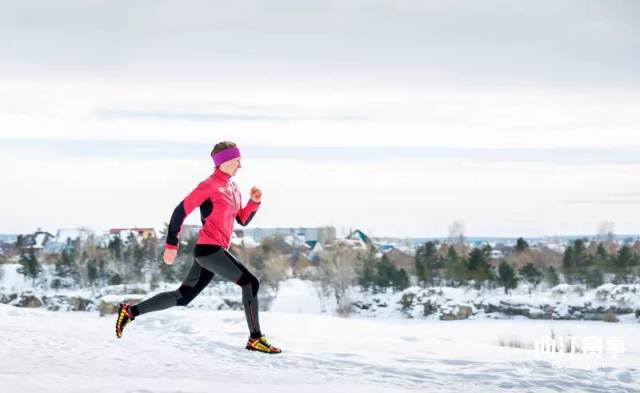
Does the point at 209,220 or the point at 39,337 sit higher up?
the point at 209,220

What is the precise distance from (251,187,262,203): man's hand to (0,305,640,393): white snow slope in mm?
1402

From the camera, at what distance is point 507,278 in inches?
2395

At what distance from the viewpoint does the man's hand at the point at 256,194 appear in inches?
304

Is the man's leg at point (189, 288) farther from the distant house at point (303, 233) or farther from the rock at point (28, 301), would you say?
the distant house at point (303, 233)

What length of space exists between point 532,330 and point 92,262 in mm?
36518

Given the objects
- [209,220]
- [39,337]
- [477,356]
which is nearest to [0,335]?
[39,337]

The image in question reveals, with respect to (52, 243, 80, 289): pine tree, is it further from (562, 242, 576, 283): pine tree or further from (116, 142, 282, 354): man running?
(116, 142, 282, 354): man running

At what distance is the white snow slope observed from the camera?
6535 millimetres

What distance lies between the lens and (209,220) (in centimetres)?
743

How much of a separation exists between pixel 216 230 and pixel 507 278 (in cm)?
5541

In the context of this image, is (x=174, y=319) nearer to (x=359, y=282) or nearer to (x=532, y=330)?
(x=532, y=330)

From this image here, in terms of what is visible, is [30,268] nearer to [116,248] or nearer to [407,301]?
[116,248]

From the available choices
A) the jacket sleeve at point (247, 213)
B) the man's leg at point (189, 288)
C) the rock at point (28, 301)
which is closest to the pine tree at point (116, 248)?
the rock at point (28, 301)

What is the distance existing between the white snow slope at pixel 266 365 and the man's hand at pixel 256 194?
140 centimetres
